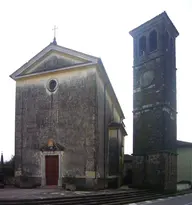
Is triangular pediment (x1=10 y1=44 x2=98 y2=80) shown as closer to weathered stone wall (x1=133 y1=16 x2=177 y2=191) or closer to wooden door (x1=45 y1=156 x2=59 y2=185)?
weathered stone wall (x1=133 y1=16 x2=177 y2=191)

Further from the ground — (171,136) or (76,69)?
(76,69)

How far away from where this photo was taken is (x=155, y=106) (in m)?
25.2

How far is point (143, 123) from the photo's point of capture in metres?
26.0

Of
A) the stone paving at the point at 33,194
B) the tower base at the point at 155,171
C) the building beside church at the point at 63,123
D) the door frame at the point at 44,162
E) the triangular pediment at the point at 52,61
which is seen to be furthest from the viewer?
the tower base at the point at 155,171

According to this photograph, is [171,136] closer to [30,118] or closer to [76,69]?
[76,69]

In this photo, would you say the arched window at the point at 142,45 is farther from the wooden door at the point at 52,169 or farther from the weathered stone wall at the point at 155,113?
the wooden door at the point at 52,169

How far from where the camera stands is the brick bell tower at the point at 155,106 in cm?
2445

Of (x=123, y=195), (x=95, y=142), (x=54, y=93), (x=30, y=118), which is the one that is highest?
(x=54, y=93)

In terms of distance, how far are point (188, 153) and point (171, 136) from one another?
575 inches

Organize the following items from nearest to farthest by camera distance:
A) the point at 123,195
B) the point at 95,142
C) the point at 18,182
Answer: the point at 123,195 → the point at 95,142 → the point at 18,182

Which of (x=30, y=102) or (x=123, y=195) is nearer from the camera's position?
→ (x=123, y=195)

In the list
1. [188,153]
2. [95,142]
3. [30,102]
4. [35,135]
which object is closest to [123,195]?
[95,142]

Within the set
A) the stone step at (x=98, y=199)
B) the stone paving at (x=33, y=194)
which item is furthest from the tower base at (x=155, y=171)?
the stone paving at (x=33, y=194)

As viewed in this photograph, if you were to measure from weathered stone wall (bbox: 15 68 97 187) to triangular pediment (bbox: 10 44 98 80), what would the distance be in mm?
565
